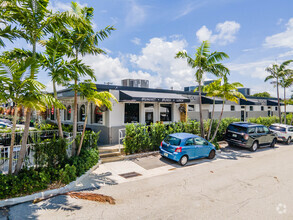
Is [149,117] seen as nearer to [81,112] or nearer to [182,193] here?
[81,112]

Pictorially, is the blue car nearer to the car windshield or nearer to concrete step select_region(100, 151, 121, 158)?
the car windshield

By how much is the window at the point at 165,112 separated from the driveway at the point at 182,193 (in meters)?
5.18

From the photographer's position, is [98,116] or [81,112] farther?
[81,112]

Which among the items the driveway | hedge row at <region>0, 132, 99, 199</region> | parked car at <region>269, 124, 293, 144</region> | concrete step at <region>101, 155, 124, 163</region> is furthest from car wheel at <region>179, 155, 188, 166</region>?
parked car at <region>269, 124, 293, 144</region>

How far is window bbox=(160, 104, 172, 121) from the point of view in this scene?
14.0m

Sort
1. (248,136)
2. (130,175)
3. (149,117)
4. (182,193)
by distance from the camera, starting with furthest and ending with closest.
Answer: (149,117)
(248,136)
(130,175)
(182,193)

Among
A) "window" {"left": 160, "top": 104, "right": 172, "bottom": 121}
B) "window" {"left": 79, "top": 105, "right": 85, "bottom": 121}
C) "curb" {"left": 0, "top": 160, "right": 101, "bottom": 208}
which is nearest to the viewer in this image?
"curb" {"left": 0, "top": 160, "right": 101, "bottom": 208}

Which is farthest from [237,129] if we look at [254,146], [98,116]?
[98,116]

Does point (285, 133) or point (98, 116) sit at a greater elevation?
point (98, 116)

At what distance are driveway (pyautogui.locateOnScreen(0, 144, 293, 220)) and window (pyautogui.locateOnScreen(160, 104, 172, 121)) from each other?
5.18m

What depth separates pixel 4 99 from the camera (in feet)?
16.7

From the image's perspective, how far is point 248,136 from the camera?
11.4 meters

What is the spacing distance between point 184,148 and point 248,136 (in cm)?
551

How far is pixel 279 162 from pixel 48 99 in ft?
37.3
